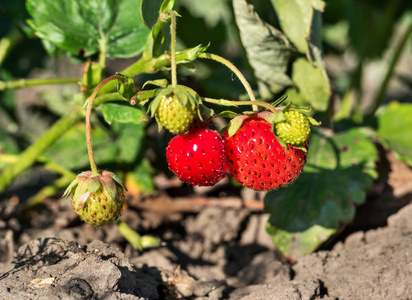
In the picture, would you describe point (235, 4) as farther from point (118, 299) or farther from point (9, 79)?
point (9, 79)

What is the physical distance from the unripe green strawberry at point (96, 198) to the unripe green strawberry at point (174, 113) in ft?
0.69

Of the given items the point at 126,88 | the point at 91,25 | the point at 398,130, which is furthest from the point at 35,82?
the point at 398,130

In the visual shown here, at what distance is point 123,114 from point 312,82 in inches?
30.5

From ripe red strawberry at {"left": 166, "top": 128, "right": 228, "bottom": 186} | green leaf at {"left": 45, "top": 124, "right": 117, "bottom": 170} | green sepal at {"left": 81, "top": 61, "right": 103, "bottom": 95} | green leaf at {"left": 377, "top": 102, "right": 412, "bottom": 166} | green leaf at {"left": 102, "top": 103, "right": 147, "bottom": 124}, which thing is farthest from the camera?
green leaf at {"left": 45, "top": 124, "right": 117, "bottom": 170}

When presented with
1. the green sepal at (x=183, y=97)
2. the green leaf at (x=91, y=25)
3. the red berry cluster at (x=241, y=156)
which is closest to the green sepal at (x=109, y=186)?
the red berry cluster at (x=241, y=156)

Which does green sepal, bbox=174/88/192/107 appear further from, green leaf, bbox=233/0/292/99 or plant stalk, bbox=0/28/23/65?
plant stalk, bbox=0/28/23/65

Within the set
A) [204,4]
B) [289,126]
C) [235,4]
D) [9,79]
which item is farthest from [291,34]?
[204,4]

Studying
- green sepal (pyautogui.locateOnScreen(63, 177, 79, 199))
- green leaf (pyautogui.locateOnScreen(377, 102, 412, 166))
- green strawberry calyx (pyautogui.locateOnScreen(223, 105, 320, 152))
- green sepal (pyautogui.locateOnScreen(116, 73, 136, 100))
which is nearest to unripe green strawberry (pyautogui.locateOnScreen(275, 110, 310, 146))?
green strawberry calyx (pyautogui.locateOnScreen(223, 105, 320, 152))

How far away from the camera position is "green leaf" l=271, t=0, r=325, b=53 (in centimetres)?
184

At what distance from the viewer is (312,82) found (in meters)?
1.95

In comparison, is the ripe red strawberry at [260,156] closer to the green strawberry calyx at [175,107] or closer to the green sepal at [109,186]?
the green strawberry calyx at [175,107]

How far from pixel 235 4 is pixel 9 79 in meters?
1.41

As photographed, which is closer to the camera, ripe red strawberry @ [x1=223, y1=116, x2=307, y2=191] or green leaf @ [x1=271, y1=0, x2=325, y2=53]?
ripe red strawberry @ [x1=223, y1=116, x2=307, y2=191]

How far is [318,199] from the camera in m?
1.81
